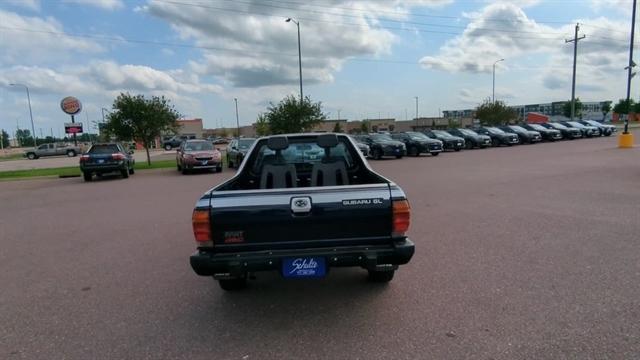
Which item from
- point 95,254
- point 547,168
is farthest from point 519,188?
point 95,254

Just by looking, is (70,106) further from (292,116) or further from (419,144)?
(419,144)

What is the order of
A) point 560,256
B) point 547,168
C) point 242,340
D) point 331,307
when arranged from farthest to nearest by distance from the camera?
point 547,168, point 560,256, point 331,307, point 242,340

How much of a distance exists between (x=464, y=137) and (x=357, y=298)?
3093 cm

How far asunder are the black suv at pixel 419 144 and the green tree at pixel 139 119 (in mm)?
→ 15365

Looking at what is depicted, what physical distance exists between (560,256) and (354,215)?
332 cm

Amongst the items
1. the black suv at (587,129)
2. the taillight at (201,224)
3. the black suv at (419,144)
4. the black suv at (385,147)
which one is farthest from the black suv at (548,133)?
the taillight at (201,224)

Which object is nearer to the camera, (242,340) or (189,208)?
(242,340)

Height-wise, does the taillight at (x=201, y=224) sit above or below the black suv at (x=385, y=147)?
above

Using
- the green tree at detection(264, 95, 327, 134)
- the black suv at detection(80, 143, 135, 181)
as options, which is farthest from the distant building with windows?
the black suv at detection(80, 143, 135, 181)

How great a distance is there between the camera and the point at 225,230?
3.51 meters

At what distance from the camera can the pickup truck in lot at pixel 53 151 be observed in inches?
1941

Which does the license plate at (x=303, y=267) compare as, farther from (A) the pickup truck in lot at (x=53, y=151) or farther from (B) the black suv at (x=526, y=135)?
(A) the pickup truck in lot at (x=53, y=151)

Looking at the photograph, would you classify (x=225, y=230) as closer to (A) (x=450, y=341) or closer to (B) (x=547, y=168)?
(A) (x=450, y=341)

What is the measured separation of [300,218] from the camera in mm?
3512
